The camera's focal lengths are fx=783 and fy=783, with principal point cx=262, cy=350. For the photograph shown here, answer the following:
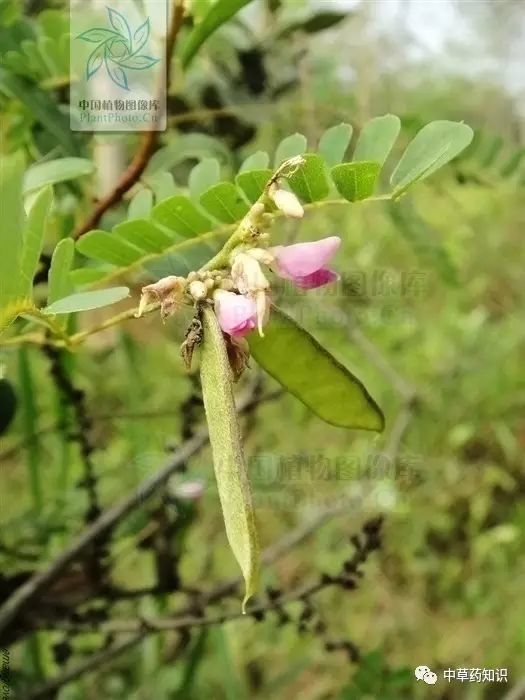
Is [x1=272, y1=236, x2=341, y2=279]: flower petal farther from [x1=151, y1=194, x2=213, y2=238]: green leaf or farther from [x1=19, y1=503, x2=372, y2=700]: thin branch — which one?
[x1=19, y1=503, x2=372, y2=700]: thin branch

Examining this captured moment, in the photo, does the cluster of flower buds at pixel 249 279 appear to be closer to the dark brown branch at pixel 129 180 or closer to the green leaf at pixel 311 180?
the green leaf at pixel 311 180

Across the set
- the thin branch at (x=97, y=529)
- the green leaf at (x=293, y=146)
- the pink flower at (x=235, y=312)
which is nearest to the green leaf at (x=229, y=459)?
the pink flower at (x=235, y=312)

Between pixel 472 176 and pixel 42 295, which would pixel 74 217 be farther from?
pixel 472 176

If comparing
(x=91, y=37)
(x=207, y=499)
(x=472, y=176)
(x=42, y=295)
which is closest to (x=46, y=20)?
(x=91, y=37)

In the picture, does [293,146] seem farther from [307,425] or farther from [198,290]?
[307,425]

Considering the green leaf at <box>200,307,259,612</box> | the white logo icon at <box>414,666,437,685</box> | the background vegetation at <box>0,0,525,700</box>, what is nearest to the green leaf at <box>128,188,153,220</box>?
the background vegetation at <box>0,0,525,700</box>

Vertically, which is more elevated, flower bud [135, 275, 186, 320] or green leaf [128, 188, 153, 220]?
green leaf [128, 188, 153, 220]
